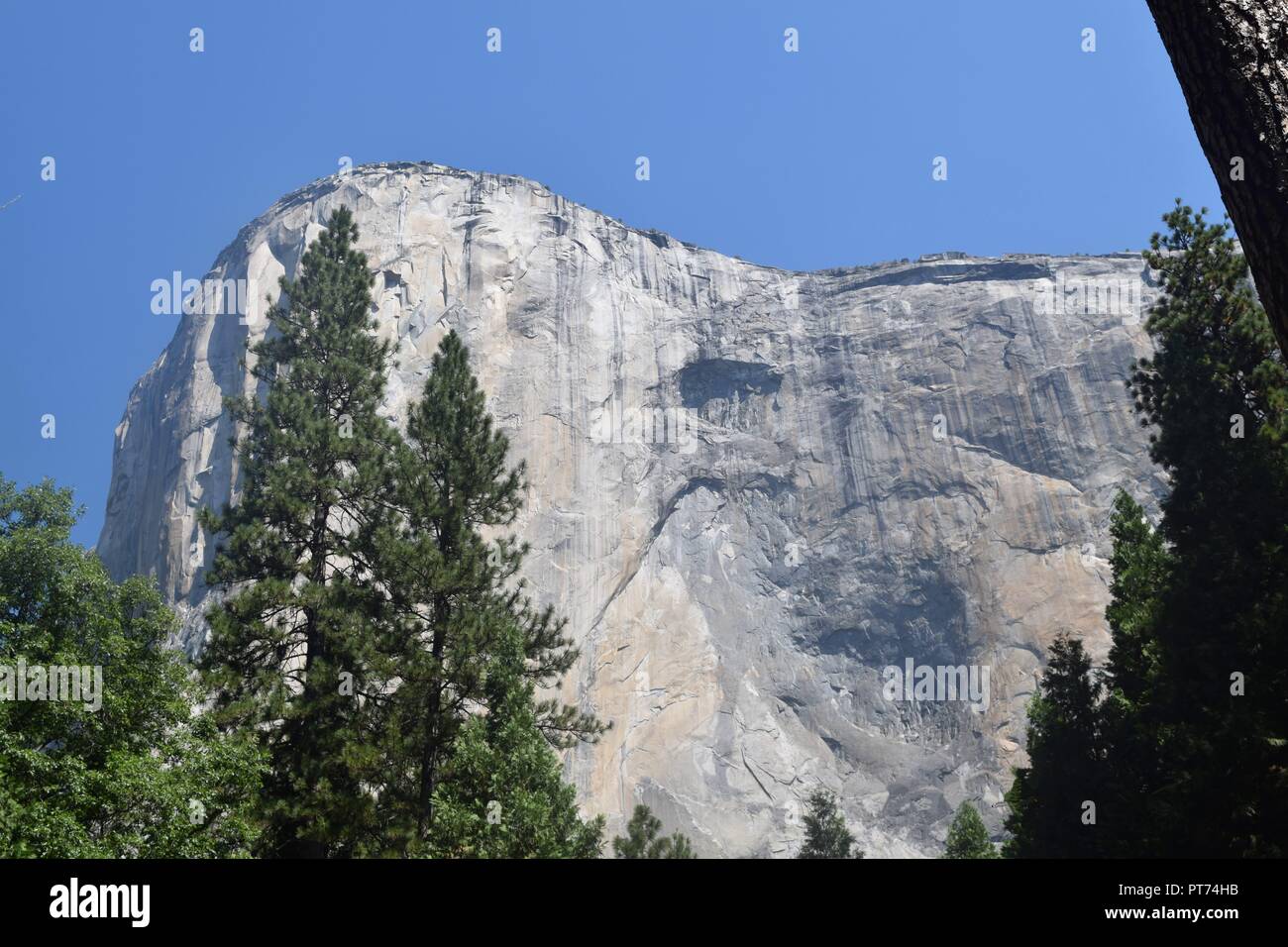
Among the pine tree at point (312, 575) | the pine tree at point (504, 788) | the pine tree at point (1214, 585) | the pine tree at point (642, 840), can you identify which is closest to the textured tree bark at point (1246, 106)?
the pine tree at point (1214, 585)

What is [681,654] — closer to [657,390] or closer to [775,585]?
[775,585]

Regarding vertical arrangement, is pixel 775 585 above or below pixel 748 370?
below

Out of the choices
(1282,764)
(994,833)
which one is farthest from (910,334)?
(1282,764)

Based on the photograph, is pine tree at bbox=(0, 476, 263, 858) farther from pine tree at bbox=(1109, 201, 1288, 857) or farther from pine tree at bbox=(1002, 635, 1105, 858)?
pine tree at bbox=(1002, 635, 1105, 858)

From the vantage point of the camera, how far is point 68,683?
1841 centimetres

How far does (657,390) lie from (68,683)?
79.2 metres

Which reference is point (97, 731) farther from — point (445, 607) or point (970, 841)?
point (970, 841)

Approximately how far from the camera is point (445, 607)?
→ 26719 mm

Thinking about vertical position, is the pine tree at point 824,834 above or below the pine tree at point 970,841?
below

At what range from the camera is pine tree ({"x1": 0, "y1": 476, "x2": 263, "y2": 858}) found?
16203mm

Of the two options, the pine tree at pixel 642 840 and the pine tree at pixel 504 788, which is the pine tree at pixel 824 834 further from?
the pine tree at pixel 504 788

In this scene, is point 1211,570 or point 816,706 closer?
point 1211,570

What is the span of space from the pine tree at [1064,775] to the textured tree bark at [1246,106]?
78.6 ft

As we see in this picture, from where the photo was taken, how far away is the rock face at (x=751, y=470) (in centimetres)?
7600
